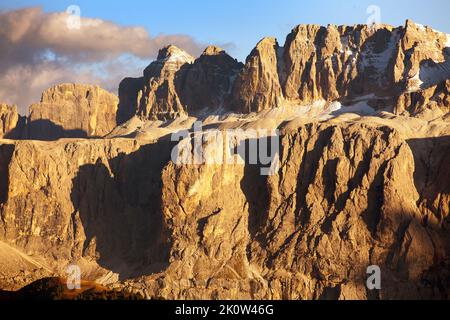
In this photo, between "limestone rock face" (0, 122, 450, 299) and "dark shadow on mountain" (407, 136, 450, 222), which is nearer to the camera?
"limestone rock face" (0, 122, 450, 299)

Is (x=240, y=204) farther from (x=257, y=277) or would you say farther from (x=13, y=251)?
(x=13, y=251)

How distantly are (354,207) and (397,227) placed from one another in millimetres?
6151

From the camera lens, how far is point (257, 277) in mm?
184875

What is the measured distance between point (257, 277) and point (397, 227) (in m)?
16.0

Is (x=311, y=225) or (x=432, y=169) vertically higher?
(x=432, y=169)

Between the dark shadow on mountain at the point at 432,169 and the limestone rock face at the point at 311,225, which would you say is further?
the dark shadow on mountain at the point at 432,169

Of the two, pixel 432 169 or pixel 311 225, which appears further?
pixel 432 169
